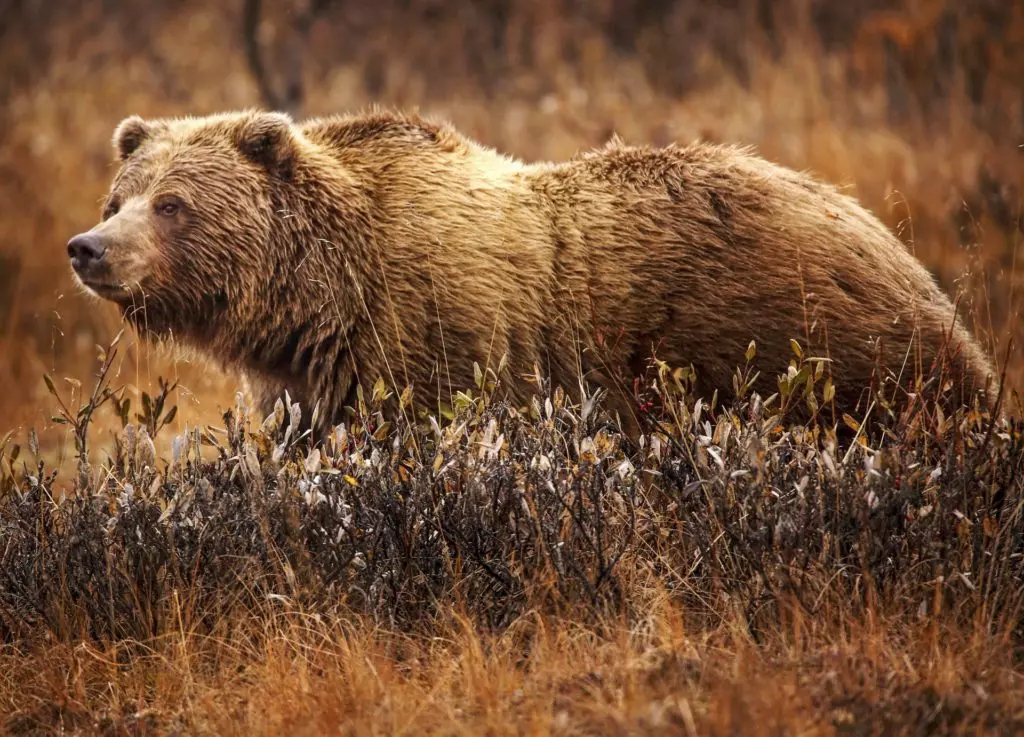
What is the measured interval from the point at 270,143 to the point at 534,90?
9632 millimetres

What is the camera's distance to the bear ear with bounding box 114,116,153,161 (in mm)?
5090

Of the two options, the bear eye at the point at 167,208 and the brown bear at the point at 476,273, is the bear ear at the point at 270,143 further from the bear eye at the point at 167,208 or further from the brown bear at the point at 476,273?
the bear eye at the point at 167,208

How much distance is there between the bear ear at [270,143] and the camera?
4.88m

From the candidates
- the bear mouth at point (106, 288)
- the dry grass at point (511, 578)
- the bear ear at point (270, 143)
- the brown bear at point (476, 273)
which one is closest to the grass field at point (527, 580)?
the dry grass at point (511, 578)

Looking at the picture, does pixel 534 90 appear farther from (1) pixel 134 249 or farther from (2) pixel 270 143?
(1) pixel 134 249

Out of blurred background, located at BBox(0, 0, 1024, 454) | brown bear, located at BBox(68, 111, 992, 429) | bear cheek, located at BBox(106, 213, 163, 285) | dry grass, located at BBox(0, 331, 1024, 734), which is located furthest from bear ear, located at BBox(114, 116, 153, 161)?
blurred background, located at BBox(0, 0, 1024, 454)

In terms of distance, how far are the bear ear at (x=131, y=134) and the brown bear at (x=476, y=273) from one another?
0.05 ft

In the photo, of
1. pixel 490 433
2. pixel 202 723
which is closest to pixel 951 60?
pixel 490 433

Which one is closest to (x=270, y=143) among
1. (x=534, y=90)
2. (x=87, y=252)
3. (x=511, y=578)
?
(x=87, y=252)

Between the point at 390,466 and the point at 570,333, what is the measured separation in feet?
3.97

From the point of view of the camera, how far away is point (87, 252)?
4.46 meters

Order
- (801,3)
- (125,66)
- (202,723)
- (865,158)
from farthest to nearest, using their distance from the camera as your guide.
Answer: (125,66) → (801,3) → (865,158) → (202,723)

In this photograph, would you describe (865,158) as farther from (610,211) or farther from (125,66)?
(125,66)

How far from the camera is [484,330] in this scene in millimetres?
4633
